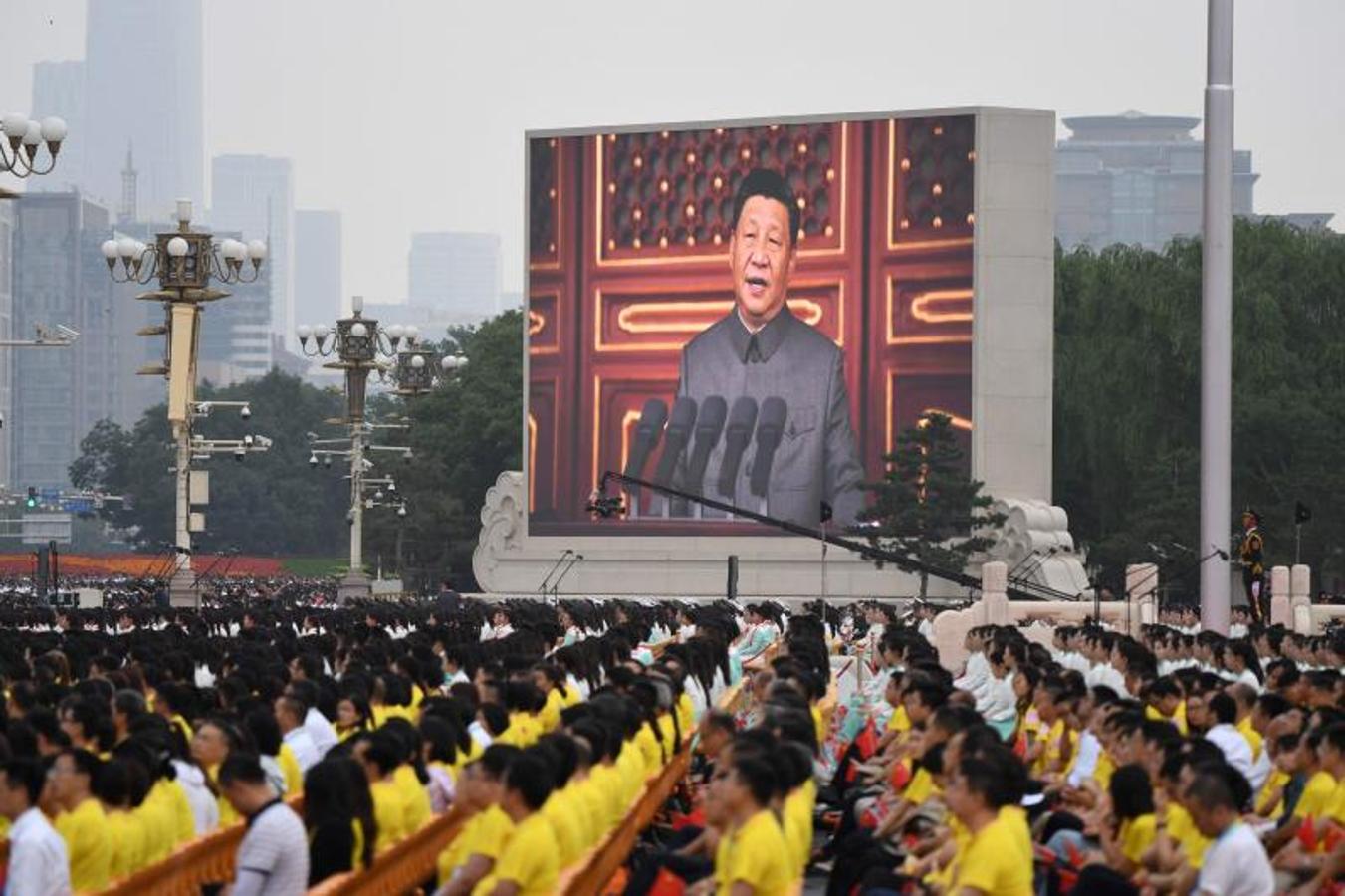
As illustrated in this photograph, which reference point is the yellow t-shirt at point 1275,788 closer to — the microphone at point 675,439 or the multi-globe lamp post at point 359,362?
the multi-globe lamp post at point 359,362

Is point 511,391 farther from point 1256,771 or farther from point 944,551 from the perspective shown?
point 1256,771

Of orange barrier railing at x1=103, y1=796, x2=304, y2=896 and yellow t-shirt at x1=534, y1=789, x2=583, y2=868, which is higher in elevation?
yellow t-shirt at x1=534, y1=789, x2=583, y2=868

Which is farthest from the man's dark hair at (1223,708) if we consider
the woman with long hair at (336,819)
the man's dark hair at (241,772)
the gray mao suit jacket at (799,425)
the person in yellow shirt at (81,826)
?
the gray mao suit jacket at (799,425)

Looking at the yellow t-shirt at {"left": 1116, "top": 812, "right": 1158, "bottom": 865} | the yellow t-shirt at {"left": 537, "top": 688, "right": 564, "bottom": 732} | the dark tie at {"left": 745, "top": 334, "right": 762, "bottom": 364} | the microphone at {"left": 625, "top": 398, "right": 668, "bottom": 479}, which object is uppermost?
the dark tie at {"left": 745, "top": 334, "right": 762, "bottom": 364}

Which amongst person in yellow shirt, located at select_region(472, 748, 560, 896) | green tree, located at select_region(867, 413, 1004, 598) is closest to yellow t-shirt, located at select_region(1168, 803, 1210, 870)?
person in yellow shirt, located at select_region(472, 748, 560, 896)

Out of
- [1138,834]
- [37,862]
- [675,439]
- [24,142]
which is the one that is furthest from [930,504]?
[37,862]

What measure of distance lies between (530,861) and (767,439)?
177 ft

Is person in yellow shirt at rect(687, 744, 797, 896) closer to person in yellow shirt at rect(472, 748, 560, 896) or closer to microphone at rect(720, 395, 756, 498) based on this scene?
person in yellow shirt at rect(472, 748, 560, 896)

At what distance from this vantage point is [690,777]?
68.2 feet

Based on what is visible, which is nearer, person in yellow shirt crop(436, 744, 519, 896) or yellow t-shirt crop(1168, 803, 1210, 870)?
person in yellow shirt crop(436, 744, 519, 896)

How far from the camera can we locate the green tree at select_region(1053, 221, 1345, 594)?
64.0 metres

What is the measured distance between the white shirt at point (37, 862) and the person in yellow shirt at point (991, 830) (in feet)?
13.3

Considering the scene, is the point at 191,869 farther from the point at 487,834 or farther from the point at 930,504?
the point at 930,504

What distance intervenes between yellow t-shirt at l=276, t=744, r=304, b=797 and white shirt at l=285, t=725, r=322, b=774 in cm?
16
